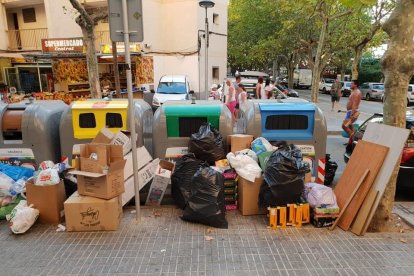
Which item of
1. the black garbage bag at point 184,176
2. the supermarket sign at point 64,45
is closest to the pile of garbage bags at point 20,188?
the black garbage bag at point 184,176

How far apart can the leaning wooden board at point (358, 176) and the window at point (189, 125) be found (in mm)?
2144

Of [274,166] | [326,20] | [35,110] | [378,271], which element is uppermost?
[326,20]

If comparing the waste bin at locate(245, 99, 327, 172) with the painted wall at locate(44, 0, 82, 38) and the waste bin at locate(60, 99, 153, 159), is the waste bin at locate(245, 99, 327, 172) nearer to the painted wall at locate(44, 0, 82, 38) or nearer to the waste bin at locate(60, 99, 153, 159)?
the waste bin at locate(60, 99, 153, 159)

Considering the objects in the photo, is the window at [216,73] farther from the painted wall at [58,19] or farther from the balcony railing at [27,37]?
the balcony railing at [27,37]

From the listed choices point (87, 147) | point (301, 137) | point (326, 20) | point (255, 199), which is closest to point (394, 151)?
point (301, 137)

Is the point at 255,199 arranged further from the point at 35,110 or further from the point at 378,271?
the point at 35,110

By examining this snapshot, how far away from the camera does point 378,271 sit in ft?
10.4

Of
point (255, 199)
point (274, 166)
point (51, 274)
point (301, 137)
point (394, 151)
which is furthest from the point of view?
point (301, 137)

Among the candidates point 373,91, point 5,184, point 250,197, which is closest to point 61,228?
point 5,184

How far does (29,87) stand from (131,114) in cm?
1666

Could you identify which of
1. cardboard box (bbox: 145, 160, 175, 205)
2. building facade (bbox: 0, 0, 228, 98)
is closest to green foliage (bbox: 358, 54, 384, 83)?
building facade (bbox: 0, 0, 228, 98)

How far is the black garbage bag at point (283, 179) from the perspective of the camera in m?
3.94

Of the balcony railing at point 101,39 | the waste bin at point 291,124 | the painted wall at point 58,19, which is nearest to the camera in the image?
the waste bin at point 291,124

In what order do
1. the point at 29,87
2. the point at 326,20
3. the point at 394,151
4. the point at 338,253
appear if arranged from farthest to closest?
the point at 29,87 < the point at 326,20 < the point at 394,151 < the point at 338,253
